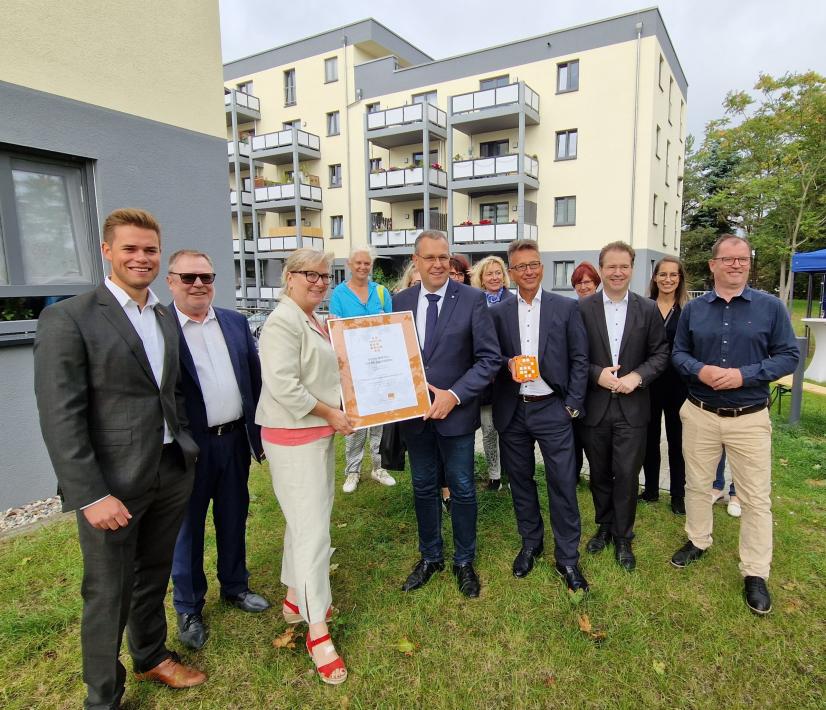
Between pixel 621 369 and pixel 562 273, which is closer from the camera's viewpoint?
pixel 621 369

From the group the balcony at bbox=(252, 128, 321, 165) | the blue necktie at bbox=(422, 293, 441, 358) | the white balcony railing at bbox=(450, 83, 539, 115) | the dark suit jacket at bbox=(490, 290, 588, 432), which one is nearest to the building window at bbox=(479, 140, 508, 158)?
the white balcony railing at bbox=(450, 83, 539, 115)

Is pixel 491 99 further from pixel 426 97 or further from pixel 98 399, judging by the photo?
pixel 98 399

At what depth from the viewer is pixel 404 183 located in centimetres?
2556

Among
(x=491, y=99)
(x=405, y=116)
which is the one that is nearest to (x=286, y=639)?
(x=491, y=99)

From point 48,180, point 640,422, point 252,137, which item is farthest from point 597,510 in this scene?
point 252,137

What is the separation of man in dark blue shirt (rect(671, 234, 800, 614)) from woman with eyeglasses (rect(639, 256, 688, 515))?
0.83 meters

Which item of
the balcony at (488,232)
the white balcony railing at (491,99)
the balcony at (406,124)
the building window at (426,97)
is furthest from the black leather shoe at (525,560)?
the building window at (426,97)

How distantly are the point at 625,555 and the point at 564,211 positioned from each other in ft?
73.1

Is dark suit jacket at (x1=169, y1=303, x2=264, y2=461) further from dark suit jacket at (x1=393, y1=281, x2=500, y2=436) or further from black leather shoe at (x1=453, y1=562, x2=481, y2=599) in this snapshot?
black leather shoe at (x1=453, y1=562, x2=481, y2=599)

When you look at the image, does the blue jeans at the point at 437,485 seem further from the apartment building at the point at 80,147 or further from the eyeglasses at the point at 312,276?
the apartment building at the point at 80,147

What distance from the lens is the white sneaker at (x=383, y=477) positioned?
542cm

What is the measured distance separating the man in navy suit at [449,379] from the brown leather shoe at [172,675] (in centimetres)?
141

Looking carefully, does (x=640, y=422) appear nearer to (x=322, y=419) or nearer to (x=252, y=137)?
(x=322, y=419)

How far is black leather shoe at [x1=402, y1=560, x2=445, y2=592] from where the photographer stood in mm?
3549
